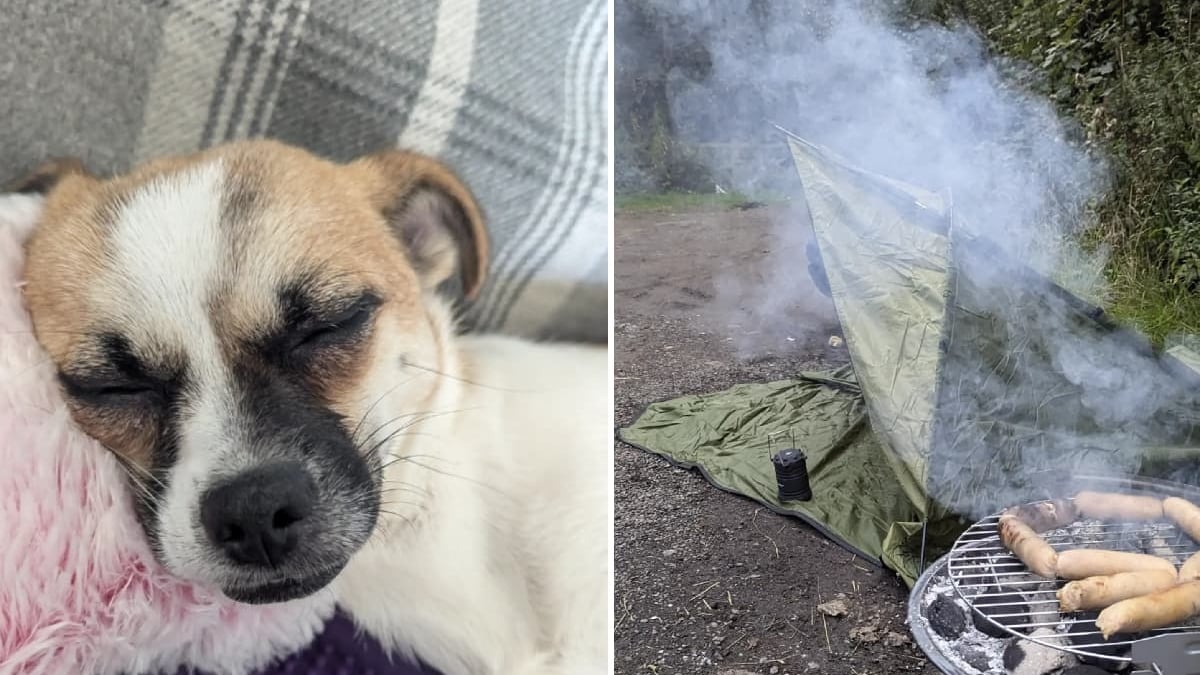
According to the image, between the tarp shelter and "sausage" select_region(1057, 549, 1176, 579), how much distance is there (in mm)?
113

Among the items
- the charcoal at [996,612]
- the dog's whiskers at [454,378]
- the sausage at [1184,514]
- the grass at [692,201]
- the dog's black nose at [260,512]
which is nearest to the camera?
the dog's black nose at [260,512]

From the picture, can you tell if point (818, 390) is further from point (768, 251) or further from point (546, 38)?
point (546, 38)

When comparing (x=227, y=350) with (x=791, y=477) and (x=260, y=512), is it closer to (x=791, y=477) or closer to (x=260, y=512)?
(x=260, y=512)

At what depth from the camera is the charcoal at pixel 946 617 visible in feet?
4.18

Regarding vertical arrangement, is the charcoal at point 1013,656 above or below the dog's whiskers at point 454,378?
below

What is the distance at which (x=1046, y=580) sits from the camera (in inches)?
52.6

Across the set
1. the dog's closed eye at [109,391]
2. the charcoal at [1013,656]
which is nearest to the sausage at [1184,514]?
the charcoal at [1013,656]

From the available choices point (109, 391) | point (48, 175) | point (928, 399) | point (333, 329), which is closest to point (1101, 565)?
point (928, 399)

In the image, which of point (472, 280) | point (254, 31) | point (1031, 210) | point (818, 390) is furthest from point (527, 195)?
point (1031, 210)

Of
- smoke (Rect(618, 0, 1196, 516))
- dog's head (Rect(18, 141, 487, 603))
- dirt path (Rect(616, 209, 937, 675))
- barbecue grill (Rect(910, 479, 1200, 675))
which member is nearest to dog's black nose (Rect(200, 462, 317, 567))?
dog's head (Rect(18, 141, 487, 603))

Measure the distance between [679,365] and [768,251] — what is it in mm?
209

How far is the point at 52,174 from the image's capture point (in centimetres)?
81

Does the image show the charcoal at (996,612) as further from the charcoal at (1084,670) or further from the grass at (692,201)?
the grass at (692,201)

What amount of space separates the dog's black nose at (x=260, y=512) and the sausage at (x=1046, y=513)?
1.10 meters
